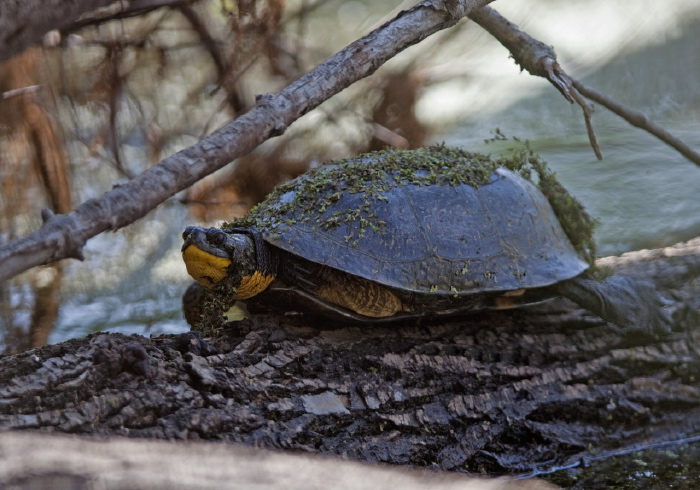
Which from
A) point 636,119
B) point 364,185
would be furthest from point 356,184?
point 636,119

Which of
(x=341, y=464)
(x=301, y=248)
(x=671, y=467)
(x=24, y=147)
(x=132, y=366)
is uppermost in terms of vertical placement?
(x=24, y=147)

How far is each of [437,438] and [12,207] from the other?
1.39 m

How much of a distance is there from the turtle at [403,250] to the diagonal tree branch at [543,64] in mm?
406

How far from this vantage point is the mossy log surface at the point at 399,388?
146cm

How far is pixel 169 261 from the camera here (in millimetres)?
2805

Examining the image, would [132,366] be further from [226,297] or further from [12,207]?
[12,207]

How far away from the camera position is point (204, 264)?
1.91 m

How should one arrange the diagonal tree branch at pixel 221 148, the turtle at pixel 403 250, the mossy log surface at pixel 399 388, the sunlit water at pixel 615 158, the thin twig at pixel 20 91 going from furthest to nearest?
the sunlit water at pixel 615 158, the turtle at pixel 403 250, the thin twig at pixel 20 91, the mossy log surface at pixel 399 388, the diagonal tree branch at pixel 221 148

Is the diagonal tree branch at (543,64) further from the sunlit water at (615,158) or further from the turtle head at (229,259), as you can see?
the turtle head at (229,259)

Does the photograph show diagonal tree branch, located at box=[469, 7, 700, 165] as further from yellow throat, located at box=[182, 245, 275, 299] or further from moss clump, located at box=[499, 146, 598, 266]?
yellow throat, located at box=[182, 245, 275, 299]

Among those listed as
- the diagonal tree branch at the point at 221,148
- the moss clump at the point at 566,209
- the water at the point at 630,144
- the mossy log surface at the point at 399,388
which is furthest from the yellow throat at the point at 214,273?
the water at the point at 630,144

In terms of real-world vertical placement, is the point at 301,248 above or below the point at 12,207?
below

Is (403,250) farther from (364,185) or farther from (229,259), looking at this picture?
(229,259)

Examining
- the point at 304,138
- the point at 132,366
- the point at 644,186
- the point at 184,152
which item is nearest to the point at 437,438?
the point at 132,366
